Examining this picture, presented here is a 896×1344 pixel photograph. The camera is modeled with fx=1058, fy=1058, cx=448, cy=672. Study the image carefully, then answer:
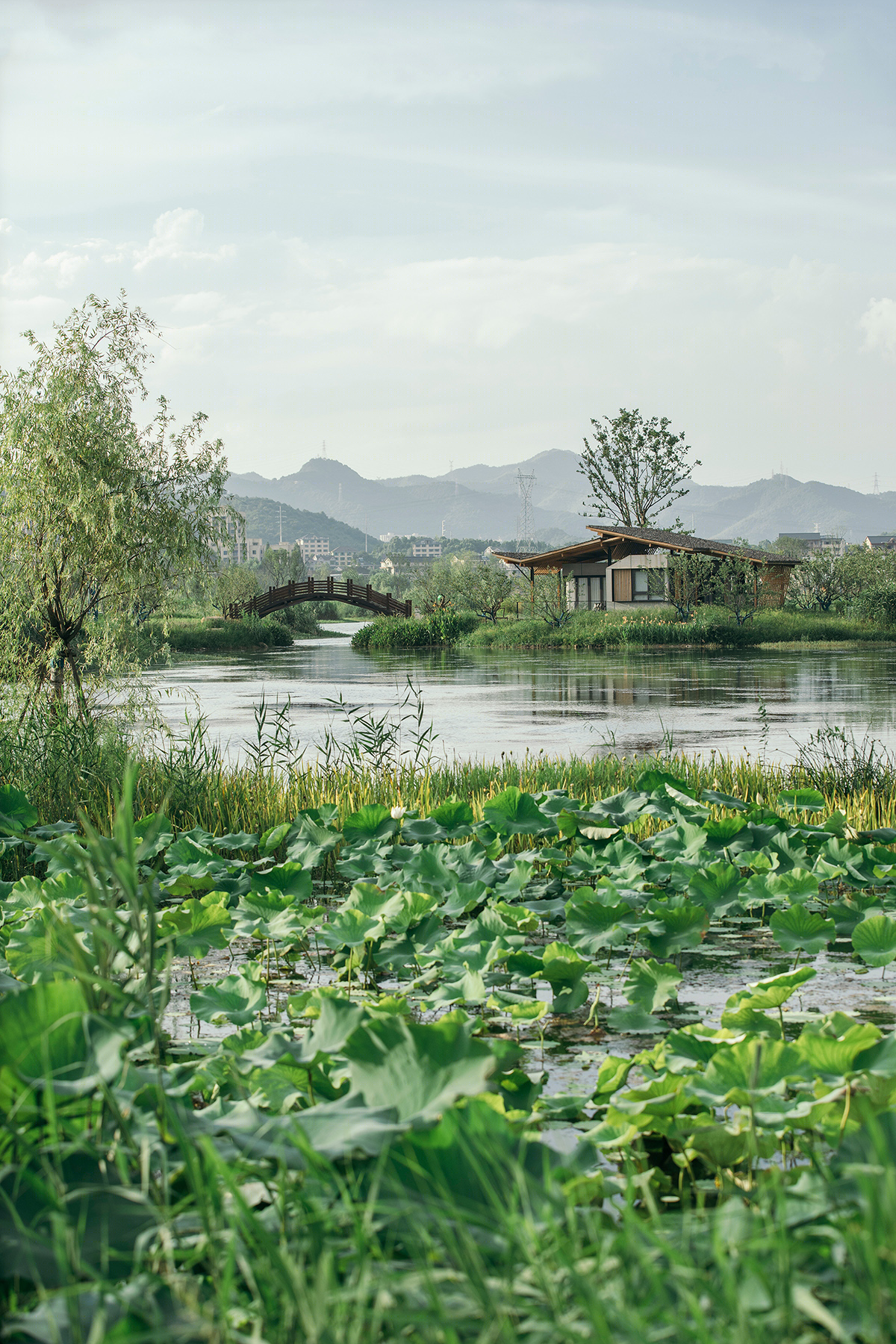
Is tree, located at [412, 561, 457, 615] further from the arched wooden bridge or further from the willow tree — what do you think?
the willow tree

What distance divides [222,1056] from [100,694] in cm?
1162

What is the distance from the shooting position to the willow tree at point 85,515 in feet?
33.3

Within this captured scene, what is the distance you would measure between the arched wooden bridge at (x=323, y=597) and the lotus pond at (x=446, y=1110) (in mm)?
42772

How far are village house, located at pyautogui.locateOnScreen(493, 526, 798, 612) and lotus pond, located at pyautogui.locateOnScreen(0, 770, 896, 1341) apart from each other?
34596mm

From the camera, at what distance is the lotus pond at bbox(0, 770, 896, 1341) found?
1087 mm

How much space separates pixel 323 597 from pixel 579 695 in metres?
31.3

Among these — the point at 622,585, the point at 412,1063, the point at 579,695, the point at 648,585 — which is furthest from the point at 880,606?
the point at 412,1063

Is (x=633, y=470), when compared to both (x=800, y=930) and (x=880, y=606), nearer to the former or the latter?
(x=880, y=606)

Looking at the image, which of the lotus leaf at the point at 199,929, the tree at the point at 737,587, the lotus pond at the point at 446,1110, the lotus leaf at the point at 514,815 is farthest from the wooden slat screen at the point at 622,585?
the lotus leaf at the point at 199,929

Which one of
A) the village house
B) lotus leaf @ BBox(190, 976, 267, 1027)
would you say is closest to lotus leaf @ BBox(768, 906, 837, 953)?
lotus leaf @ BBox(190, 976, 267, 1027)

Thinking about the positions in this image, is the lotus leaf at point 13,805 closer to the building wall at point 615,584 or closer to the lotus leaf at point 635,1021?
the lotus leaf at point 635,1021

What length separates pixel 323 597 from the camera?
49.0 meters

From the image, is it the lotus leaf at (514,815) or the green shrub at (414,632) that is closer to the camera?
the lotus leaf at (514,815)

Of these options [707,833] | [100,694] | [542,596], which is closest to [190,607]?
[542,596]
